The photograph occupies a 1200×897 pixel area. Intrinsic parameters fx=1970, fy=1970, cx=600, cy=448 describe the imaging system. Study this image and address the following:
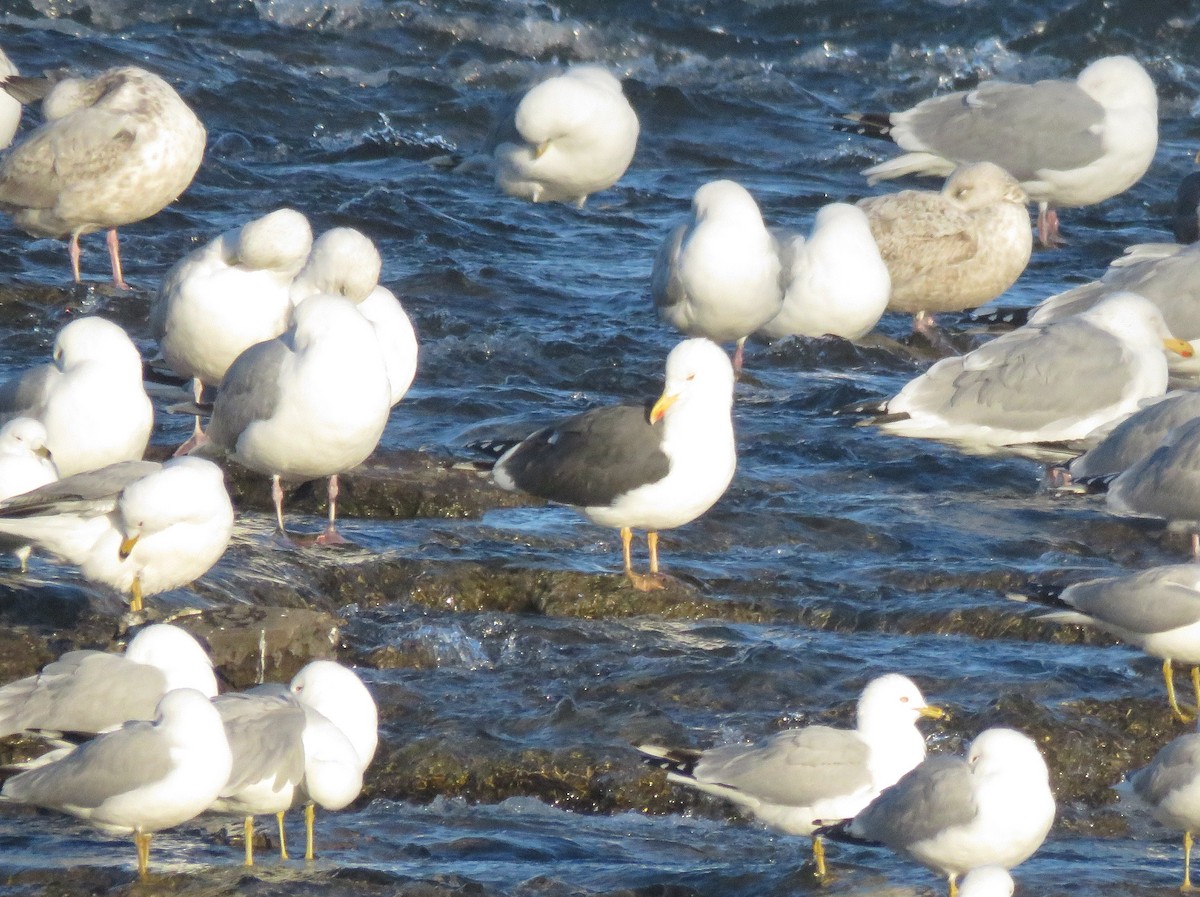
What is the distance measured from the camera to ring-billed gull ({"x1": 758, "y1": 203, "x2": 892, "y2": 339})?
1166 cm

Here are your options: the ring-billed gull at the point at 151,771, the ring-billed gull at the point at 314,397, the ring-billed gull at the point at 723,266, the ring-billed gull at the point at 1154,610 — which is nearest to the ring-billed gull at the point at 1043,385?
the ring-billed gull at the point at 723,266

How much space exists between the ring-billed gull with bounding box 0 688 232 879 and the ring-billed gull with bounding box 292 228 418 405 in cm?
378

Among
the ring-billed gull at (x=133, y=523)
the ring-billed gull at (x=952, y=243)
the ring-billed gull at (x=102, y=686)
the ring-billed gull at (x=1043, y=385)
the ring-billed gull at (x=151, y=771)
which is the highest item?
the ring-billed gull at (x=952, y=243)

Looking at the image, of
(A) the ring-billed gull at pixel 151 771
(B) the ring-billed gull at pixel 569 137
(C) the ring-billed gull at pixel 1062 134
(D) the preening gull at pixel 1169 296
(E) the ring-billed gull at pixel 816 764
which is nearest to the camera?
(A) the ring-billed gull at pixel 151 771

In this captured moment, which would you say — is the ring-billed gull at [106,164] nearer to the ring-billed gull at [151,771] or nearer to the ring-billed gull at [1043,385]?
the ring-billed gull at [1043,385]

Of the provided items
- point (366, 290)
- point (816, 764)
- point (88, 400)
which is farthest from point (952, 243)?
point (816, 764)

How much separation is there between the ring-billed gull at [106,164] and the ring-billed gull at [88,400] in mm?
3715

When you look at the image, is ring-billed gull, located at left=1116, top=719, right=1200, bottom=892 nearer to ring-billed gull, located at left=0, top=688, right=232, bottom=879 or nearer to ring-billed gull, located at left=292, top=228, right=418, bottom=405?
ring-billed gull, located at left=0, top=688, right=232, bottom=879

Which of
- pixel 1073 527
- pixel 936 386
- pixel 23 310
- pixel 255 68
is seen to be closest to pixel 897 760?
pixel 1073 527

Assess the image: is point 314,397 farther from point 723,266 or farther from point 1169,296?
point 1169,296

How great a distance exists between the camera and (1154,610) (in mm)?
6848

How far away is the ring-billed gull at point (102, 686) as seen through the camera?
5.66 meters

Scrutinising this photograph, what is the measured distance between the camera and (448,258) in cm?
1344

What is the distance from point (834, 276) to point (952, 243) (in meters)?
1.52
